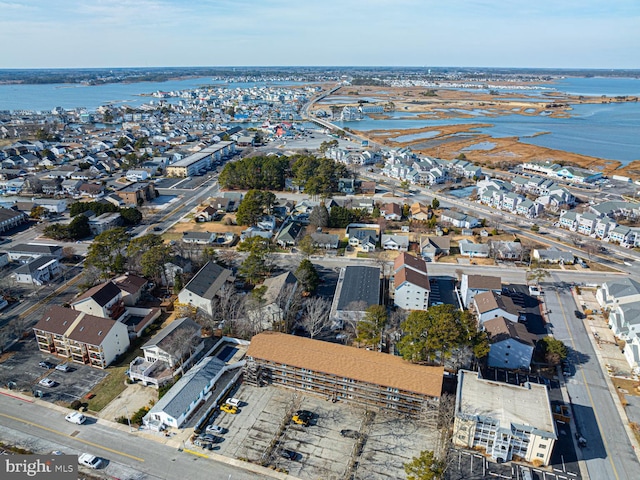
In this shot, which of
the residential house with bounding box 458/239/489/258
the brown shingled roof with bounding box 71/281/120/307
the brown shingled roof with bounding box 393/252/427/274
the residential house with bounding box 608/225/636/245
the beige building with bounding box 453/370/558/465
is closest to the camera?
the beige building with bounding box 453/370/558/465

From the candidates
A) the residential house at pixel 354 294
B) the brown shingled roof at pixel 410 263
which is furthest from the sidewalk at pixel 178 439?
the brown shingled roof at pixel 410 263

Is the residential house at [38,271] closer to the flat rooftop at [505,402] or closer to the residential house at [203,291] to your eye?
the residential house at [203,291]

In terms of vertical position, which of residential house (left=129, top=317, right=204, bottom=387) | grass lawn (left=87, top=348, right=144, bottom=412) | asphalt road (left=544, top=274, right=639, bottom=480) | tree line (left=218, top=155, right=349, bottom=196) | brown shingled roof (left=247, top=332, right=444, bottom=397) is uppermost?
tree line (left=218, top=155, right=349, bottom=196)

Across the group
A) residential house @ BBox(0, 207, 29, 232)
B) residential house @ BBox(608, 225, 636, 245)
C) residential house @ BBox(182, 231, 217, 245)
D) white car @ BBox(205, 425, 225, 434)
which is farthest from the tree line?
white car @ BBox(205, 425, 225, 434)

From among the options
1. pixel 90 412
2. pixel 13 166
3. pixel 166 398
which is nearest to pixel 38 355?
pixel 90 412

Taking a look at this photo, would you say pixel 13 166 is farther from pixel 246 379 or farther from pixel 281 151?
pixel 246 379

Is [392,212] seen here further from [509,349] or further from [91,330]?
[91,330]

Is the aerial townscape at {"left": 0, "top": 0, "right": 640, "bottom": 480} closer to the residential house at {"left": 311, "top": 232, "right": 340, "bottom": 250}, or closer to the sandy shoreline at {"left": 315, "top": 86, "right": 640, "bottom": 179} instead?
the residential house at {"left": 311, "top": 232, "right": 340, "bottom": 250}
